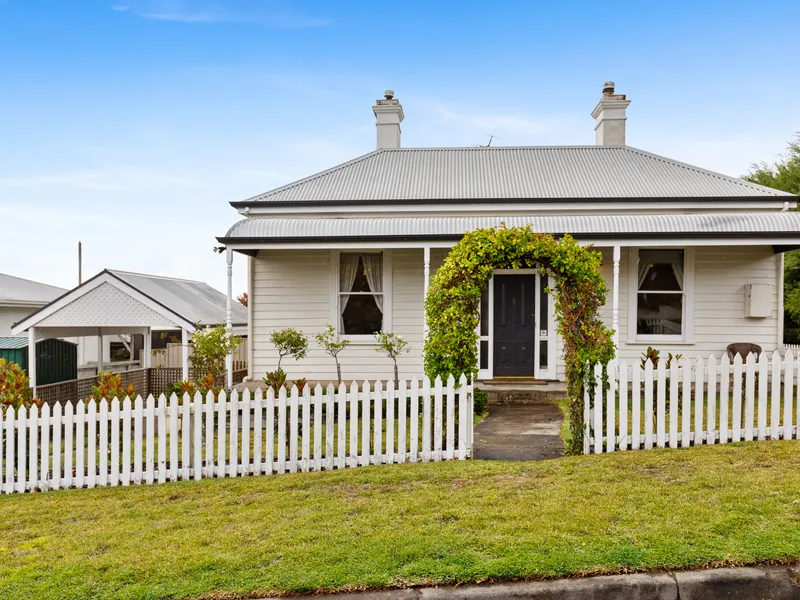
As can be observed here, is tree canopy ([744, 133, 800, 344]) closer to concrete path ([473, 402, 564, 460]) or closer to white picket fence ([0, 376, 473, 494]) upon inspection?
concrete path ([473, 402, 564, 460])

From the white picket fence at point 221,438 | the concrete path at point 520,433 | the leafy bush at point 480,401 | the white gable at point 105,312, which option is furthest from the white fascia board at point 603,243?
the white picket fence at point 221,438

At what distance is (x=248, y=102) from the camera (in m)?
17.2

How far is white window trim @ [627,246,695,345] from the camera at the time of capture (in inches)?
514

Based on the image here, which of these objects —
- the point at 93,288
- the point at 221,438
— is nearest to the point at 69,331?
the point at 93,288

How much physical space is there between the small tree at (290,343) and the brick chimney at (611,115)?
1046 cm

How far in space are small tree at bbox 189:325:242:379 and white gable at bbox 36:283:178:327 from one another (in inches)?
31.7

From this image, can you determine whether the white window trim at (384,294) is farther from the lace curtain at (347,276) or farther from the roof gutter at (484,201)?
the roof gutter at (484,201)

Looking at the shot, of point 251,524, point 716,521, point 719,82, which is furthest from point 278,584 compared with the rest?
point 719,82

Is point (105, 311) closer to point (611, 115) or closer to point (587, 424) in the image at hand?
point (587, 424)

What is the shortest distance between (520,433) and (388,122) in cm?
1152

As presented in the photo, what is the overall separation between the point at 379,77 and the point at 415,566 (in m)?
19.2

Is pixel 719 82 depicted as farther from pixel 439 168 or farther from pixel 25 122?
pixel 25 122

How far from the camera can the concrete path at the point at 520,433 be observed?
24.8ft

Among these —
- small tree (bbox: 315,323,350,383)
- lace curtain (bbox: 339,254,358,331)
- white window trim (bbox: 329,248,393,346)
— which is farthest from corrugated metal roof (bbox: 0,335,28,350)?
lace curtain (bbox: 339,254,358,331)
